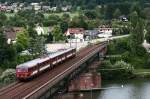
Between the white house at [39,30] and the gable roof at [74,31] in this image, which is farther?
the gable roof at [74,31]

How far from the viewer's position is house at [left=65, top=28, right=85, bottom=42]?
113 m

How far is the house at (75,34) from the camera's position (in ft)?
371

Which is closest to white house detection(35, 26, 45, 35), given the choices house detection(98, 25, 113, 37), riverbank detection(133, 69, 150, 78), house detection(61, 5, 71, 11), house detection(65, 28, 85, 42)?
house detection(65, 28, 85, 42)

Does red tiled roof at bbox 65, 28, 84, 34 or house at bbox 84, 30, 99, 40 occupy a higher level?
red tiled roof at bbox 65, 28, 84, 34

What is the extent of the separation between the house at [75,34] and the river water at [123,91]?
35.5 m

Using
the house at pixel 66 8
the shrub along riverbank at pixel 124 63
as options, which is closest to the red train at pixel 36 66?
the shrub along riverbank at pixel 124 63

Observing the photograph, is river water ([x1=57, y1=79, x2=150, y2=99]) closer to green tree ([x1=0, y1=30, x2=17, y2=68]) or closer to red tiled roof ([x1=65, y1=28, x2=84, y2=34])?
green tree ([x1=0, y1=30, x2=17, y2=68])

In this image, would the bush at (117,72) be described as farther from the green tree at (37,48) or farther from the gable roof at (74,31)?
the gable roof at (74,31)

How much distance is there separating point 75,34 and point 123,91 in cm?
4984

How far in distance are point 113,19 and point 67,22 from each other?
27.5 meters

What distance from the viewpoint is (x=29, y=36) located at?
326 feet

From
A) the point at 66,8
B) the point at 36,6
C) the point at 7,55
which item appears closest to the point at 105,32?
the point at 7,55

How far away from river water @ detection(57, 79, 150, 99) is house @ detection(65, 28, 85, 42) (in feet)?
117

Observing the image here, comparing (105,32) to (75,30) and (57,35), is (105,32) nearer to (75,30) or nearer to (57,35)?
(75,30)
